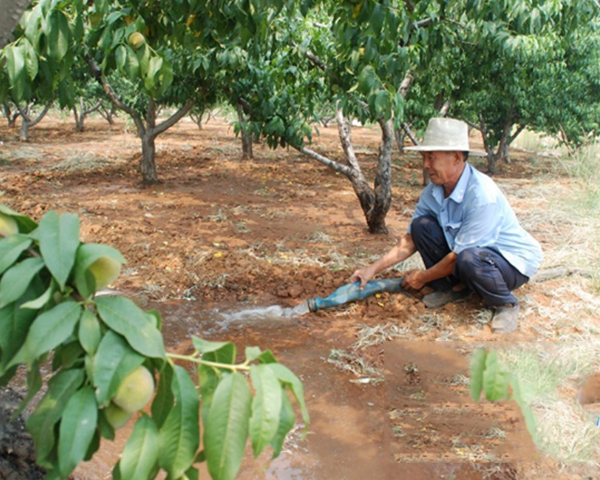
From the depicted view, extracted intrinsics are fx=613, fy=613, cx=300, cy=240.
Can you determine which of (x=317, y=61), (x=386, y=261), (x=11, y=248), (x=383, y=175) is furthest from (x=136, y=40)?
(x=383, y=175)

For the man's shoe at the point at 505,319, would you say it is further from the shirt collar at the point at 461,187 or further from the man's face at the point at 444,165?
the man's face at the point at 444,165

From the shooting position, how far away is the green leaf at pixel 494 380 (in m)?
0.84

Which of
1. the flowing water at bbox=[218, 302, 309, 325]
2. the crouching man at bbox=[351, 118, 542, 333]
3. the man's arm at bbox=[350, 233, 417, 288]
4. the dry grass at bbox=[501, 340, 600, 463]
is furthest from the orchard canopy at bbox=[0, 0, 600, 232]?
the dry grass at bbox=[501, 340, 600, 463]

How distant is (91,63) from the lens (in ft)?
25.4

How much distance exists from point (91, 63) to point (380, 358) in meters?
6.03

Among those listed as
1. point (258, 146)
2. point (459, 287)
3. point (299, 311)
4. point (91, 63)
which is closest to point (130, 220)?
point (91, 63)

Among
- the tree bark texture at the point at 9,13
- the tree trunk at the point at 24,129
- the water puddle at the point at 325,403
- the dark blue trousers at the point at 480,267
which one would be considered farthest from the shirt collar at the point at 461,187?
the tree trunk at the point at 24,129

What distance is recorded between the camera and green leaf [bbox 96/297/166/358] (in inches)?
34.1

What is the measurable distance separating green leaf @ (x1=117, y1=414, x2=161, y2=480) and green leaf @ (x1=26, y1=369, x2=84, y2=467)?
0.11 meters

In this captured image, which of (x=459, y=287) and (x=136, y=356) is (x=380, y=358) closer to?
(x=459, y=287)

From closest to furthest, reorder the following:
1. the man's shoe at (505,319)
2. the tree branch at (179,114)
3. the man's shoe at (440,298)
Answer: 1. the man's shoe at (505,319)
2. the man's shoe at (440,298)
3. the tree branch at (179,114)

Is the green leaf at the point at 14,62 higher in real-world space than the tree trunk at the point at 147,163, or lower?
higher

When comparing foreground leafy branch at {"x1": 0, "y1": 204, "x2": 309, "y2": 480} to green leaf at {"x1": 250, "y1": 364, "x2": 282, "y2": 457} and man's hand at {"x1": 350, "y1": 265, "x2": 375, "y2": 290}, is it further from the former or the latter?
man's hand at {"x1": 350, "y1": 265, "x2": 375, "y2": 290}

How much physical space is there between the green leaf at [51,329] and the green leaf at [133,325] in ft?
0.14
